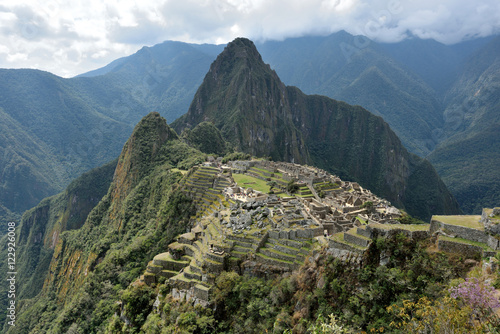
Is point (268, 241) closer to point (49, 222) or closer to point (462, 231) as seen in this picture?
point (462, 231)

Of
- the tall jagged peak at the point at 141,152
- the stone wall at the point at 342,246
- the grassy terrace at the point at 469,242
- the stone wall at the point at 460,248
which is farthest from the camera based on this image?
the tall jagged peak at the point at 141,152

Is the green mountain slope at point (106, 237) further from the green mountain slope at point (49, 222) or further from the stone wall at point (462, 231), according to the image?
the stone wall at point (462, 231)

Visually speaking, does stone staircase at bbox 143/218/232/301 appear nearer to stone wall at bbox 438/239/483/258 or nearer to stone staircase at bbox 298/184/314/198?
stone wall at bbox 438/239/483/258

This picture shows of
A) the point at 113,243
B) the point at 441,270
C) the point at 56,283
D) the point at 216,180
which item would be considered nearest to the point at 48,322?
the point at 113,243

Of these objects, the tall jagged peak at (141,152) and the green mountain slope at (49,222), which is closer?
the tall jagged peak at (141,152)

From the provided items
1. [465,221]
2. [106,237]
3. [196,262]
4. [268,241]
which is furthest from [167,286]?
[106,237]

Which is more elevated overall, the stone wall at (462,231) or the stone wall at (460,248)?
the stone wall at (462,231)

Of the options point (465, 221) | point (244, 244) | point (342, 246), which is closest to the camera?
point (465, 221)

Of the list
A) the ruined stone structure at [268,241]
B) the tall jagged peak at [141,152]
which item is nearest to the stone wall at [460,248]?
the ruined stone structure at [268,241]
